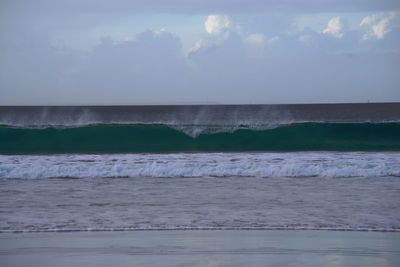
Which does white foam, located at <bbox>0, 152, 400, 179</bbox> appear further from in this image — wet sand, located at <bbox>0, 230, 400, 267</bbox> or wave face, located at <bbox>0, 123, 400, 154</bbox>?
wet sand, located at <bbox>0, 230, 400, 267</bbox>

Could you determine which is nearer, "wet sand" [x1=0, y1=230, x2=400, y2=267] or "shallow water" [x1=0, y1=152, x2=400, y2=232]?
"wet sand" [x1=0, y1=230, x2=400, y2=267]

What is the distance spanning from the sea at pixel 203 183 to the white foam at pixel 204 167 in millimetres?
26

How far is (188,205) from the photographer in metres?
8.64

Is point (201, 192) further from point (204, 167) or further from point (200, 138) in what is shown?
point (200, 138)

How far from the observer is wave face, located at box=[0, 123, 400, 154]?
1888 centimetres

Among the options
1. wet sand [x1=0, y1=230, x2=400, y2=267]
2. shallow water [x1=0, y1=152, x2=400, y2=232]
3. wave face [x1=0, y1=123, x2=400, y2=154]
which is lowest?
wet sand [x1=0, y1=230, x2=400, y2=267]

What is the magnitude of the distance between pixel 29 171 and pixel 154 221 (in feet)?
19.9

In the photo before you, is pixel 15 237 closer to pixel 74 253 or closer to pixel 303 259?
pixel 74 253

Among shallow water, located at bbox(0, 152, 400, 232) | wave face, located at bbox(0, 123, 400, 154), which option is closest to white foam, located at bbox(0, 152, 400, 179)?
shallow water, located at bbox(0, 152, 400, 232)

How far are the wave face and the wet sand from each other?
1166 centimetres

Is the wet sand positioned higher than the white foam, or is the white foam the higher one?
the white foam

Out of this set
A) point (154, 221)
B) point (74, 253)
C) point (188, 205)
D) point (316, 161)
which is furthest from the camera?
point (316, 161)

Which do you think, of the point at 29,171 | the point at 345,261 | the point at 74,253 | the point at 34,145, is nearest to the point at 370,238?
the point at 345,261

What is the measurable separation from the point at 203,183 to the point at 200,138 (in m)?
9.44
